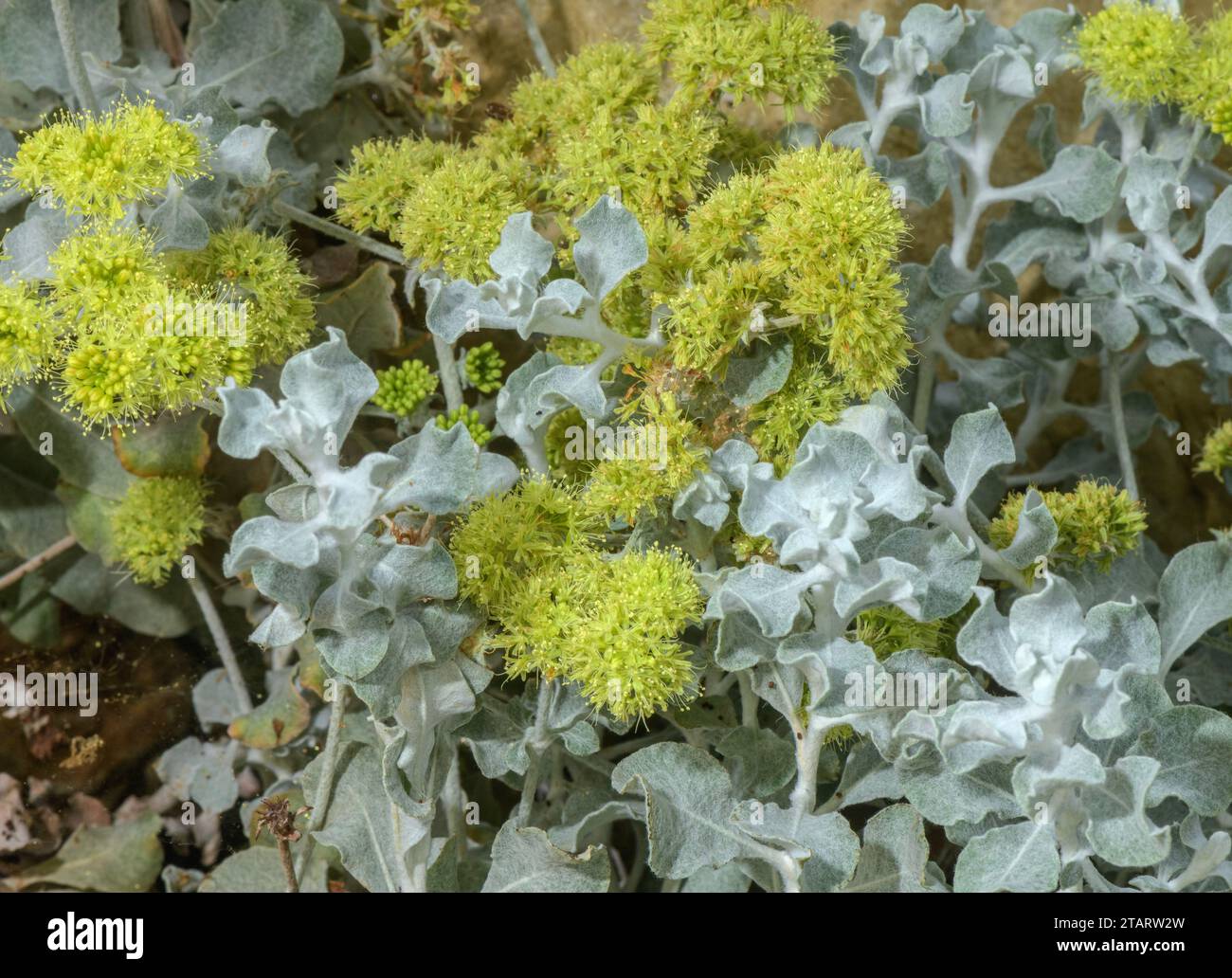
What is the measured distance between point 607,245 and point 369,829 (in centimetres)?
60

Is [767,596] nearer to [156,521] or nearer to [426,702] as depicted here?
[426,702]

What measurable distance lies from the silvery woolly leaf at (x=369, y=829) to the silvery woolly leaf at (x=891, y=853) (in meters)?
0.41

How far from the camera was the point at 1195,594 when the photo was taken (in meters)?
1.14

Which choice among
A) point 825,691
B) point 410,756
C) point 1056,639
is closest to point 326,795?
point 410,756

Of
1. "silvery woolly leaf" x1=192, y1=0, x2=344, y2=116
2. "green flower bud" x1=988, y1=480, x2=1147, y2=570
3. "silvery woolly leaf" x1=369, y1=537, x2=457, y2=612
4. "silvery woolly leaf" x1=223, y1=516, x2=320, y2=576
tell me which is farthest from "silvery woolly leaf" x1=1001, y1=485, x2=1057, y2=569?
"silvery woolly leaf" x1=192, y1=0, x2=344, y2=116

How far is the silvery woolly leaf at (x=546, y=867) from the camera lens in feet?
3.52

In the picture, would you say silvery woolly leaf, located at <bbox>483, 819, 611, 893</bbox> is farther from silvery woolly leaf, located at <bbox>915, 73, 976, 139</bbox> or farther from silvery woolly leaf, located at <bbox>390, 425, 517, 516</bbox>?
silvery woolly leaf, located at <bbox>915, 73, 976, 139</bbox>

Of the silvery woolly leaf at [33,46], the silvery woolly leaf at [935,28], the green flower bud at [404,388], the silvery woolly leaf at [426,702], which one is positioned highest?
the silvery woolly leaf at [33,46]

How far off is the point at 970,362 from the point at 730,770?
1.91ft

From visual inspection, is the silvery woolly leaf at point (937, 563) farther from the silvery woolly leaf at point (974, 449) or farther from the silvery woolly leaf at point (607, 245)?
the silvery woolly leaf at point (607, 245)

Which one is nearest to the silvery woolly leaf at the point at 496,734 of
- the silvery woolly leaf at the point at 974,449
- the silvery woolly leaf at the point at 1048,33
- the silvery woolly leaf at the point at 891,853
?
→ the silvery woolly leaf at the point at 891,853

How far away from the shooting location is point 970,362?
1426 millimetres

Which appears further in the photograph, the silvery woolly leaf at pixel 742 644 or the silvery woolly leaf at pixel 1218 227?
the silvery woolly leaf at pixel 1218 227
